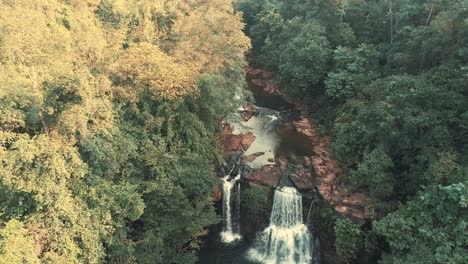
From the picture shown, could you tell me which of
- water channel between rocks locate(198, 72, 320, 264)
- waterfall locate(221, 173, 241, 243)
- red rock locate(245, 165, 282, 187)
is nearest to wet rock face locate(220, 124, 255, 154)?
water channel between rocks locate(198, 72, 320, 264)

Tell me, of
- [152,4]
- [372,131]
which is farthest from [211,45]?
[372,131]

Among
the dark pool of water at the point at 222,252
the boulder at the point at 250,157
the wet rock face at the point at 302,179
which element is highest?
the boulder at the point at 250,157

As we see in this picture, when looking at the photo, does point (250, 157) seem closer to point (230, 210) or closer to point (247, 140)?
point (247, 140)

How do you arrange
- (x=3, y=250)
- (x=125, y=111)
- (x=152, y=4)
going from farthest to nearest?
(x=152, y=4) → (x=125, y=111) → (x=3, y=250)

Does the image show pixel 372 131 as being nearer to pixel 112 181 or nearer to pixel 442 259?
pixel 442 259

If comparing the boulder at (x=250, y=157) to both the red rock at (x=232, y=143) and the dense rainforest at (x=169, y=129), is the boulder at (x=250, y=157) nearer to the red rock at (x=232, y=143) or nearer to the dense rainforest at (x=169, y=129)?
the red rock at (x=232, y=143)

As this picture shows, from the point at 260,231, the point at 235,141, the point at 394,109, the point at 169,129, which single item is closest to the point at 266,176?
the point at 260,231

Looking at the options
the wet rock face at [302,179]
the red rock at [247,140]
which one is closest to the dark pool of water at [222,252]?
the wet rock face at [302,179]
